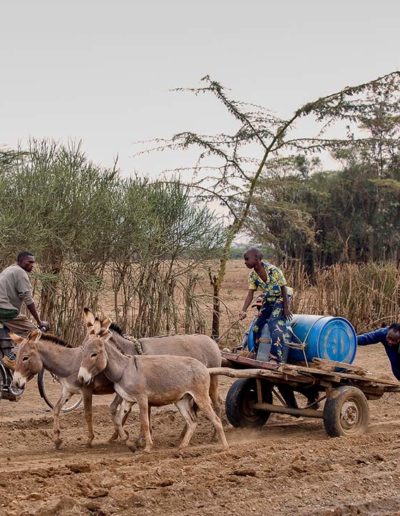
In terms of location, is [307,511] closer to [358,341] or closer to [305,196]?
[358,341]

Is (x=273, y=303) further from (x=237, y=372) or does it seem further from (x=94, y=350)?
(x=94, y=350)

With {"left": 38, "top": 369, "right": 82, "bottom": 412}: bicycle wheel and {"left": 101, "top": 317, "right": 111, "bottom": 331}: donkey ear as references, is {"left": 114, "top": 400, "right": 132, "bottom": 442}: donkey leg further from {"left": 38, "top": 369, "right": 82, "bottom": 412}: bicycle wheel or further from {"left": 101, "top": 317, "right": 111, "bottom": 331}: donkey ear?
{"left": 38, "top": 369, "right": 82, "bottom": 412}: bicycle wheel

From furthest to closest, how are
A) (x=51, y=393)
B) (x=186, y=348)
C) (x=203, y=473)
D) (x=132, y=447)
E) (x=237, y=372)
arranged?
(x=51, y=393) < (x=186, y=348) < (x=237, y=372) < (x=132, y=447) < (x=203, y=473)

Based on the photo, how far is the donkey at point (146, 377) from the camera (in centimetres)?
936

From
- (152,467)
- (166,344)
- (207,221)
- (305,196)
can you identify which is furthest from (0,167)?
(305,196)

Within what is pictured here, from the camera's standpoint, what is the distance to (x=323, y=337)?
1082cm

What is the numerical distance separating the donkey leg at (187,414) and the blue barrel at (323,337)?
1.73m

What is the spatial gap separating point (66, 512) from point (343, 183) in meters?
28.6

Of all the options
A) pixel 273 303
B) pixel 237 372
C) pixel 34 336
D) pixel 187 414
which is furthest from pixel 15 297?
pixel 237 372

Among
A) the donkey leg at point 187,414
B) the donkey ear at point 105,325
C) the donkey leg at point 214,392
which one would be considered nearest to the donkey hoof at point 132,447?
the donkey leg at point 187,414

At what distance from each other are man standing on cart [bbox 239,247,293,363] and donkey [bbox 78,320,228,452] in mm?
1331

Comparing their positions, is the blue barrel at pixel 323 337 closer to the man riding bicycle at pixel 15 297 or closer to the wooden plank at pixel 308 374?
the wooden plank at pixel 308 374

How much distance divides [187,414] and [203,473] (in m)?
1.64

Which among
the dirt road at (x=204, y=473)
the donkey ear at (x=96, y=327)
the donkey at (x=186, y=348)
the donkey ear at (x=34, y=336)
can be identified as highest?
the donkey ear at (x=96, y=327)
